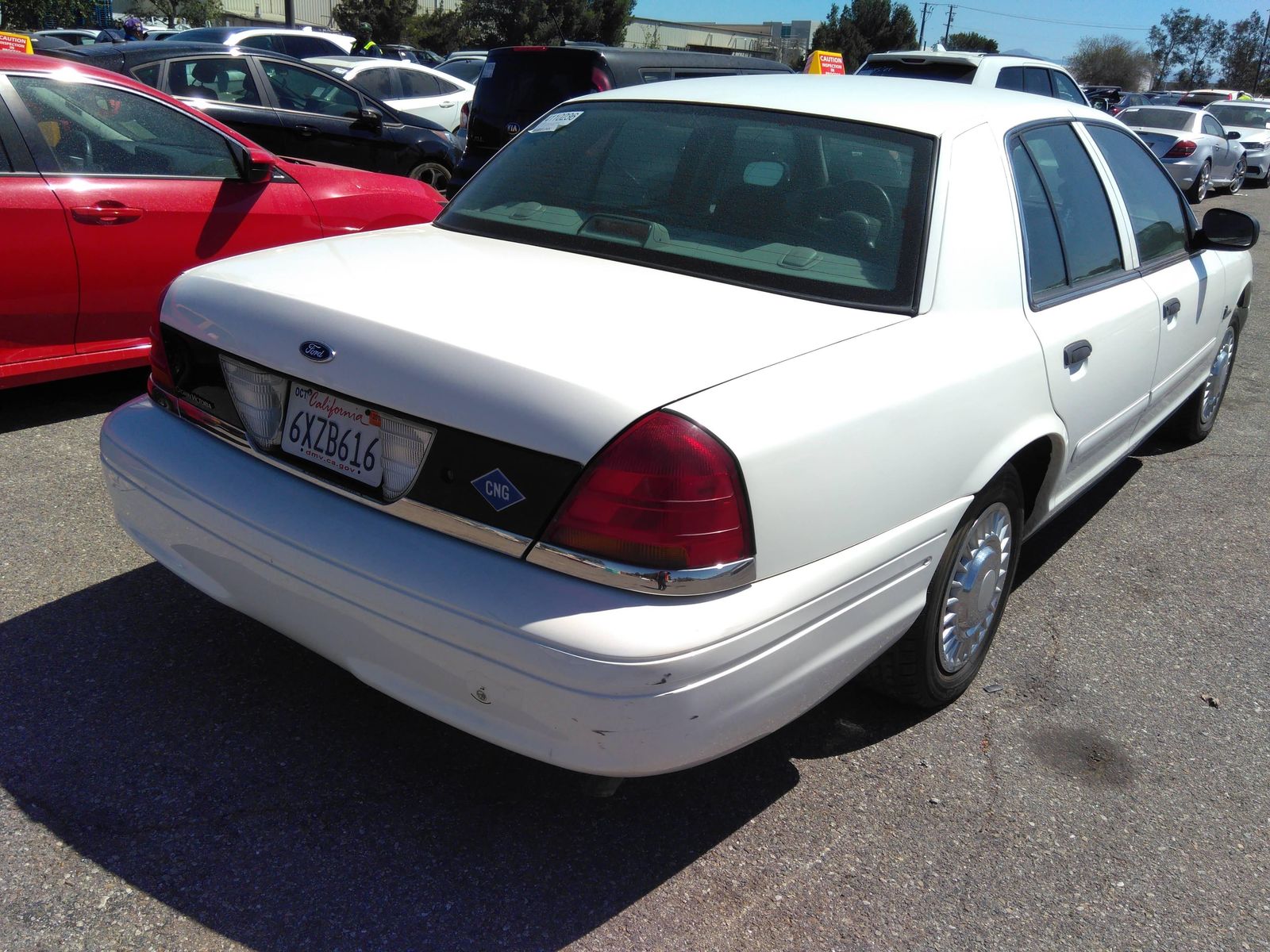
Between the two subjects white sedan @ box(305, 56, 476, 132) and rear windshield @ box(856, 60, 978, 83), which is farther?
white sedan @ box(305, 56, 476, 132)

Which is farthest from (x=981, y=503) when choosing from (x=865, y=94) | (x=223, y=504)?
(x=223, y=504)

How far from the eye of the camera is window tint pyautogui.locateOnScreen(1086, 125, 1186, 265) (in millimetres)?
3918

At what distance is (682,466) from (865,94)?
1.76 meters

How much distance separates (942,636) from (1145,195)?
7.13 ft

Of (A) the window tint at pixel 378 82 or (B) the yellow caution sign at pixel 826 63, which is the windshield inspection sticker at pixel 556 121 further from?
(A) the window tint at pixel 378 82

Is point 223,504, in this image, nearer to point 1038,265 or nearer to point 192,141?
point 1038,265

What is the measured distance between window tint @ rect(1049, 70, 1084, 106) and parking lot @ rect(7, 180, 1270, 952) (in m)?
9.88

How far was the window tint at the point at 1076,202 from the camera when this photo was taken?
3.34 meters

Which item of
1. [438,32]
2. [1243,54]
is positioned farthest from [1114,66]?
[438,32]

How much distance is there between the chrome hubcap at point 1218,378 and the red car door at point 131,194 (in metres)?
4.56

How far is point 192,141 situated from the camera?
5.08 meters

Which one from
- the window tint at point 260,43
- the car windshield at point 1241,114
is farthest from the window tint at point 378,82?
the car windshield at point 1241,114

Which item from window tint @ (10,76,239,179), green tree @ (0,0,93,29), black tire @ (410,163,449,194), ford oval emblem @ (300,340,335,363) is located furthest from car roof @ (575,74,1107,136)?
green tree @ (0,0,93,29)

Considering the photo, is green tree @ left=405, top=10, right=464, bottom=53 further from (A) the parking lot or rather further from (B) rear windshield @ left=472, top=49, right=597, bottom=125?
(A) the parking lot
